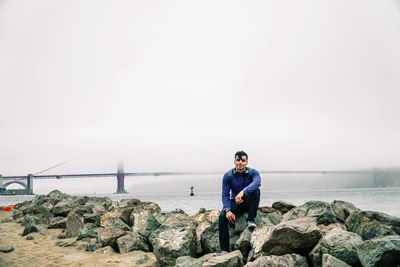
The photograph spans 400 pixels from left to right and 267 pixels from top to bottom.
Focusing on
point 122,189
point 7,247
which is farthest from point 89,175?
point 7,247

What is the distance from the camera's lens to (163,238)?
6598mm

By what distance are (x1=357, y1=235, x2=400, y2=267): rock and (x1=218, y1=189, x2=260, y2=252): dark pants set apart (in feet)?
6.56

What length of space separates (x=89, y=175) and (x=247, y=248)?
78093 millimetres

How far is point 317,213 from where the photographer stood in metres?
6.90

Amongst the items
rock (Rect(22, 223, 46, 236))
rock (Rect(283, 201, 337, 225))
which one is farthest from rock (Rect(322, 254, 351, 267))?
rock (Rect(22, 223, 46, 236))

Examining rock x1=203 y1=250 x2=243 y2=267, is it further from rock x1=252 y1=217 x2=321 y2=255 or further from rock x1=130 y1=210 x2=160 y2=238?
rock x1=130 y1=210 x2=160 y2=238

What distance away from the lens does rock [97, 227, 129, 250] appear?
7656 mm

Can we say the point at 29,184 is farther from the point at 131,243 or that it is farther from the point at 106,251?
the point at 131,243

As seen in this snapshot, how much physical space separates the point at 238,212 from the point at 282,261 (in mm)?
1734

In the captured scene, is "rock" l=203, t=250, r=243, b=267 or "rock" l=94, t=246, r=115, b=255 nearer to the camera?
"rock" l=203, t=250, r=243, b=267

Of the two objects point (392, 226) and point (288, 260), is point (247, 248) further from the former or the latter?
point (392, 226)

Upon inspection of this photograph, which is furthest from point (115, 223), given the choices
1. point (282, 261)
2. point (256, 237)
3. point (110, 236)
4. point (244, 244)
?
point (282, 261)

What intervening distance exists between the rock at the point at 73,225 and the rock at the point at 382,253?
701cm

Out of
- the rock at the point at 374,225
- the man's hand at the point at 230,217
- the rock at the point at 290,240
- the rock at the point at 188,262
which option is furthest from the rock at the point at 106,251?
the rock at the point at 374,225
